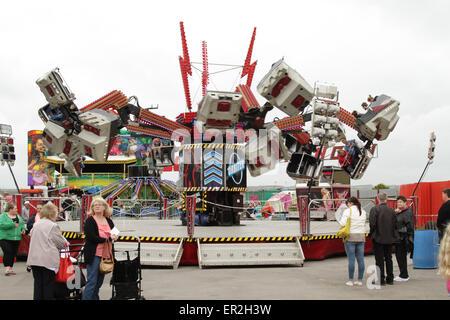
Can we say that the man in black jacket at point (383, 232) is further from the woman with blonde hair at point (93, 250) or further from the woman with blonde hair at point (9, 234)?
the woman with blonde hair at point (9, 234)

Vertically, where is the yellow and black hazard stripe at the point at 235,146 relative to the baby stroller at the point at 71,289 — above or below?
above

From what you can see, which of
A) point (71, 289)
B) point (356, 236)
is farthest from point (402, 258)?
point (71, 289)

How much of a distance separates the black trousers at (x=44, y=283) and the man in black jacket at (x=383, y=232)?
5.53m

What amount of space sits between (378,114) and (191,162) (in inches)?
233

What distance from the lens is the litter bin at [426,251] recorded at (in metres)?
10.6

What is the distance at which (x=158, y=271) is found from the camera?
10.1 metres

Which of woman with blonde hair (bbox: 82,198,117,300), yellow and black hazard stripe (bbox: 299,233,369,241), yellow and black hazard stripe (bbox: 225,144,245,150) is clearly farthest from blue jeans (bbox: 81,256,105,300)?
yellow and black hazard stripe (bbox: 225,144,245,150)

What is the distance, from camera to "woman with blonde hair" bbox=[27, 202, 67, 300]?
598cm

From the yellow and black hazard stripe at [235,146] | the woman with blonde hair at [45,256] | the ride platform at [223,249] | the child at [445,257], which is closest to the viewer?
the child at [445,257]

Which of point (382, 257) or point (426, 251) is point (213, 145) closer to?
point (426, 251)

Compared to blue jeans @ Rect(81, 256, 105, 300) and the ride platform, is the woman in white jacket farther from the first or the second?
blue jeans @ Rect(81, 256, 105, 300)

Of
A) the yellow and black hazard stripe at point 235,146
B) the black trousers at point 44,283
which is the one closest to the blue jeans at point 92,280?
the black trousers at point 44,283

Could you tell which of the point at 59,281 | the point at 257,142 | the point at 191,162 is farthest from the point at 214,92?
the point at 59,281
